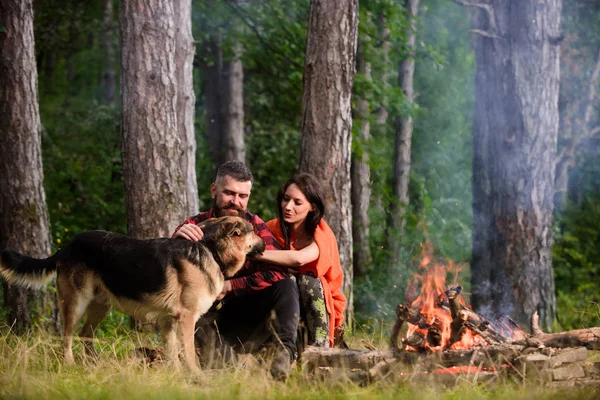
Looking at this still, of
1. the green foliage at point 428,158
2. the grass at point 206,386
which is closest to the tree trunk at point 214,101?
the green foliage at point 428,158

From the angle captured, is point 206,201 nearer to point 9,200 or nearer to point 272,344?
point 9,200

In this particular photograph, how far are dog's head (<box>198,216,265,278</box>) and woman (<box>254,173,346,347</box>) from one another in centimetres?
17

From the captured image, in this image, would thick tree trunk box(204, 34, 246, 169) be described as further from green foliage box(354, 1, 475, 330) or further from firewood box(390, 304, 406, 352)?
firewood box(390, 304, 406, 352)

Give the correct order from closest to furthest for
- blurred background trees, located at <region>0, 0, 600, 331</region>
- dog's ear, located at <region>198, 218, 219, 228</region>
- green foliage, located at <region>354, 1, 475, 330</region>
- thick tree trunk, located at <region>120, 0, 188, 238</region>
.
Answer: dog's ear, located at <region>198, 218, 219, 228</region>
thick tree trunk, located at <region>120, 0, 188, 238</region>
green foliage, located at <region>354, 1, 475, 330</region>
blurred background trees, located at <region>0, 0, 600, 331</region>

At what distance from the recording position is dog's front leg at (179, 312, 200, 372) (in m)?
6.25

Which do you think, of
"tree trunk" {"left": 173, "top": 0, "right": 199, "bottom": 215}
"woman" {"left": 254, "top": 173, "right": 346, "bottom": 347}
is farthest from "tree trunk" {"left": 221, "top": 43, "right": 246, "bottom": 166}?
"woman" {"left": 254, "top": 173, "right": 346, "bottom": 347}

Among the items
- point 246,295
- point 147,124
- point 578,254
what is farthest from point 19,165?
point 578,254

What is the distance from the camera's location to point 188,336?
6.32m

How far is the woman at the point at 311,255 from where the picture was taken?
663 cm

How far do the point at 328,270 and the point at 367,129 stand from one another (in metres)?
9.34

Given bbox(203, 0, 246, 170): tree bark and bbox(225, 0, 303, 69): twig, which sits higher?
bbox(225, 0, 303, 69): twig

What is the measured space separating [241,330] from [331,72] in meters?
3.56

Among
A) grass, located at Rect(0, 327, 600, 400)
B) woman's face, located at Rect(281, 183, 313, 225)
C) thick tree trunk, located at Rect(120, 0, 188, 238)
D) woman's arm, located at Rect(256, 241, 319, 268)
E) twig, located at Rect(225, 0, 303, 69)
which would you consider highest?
twig, located at Rect(225, 0, 303, 69)

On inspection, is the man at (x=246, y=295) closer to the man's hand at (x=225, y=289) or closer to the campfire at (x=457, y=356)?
the man's hand at (x=225, y=289)
